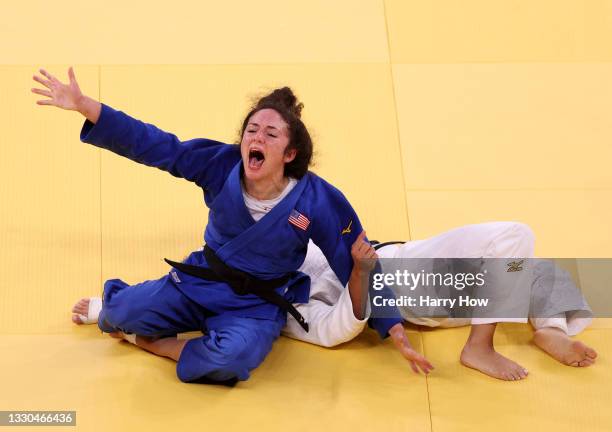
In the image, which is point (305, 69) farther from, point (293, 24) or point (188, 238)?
point (188, 238)

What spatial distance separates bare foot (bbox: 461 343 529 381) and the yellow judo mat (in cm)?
3

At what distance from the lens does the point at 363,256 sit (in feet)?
10.9

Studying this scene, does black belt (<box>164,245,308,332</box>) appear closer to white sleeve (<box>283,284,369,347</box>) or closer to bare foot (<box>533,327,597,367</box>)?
white sleeve (<box>283,284,369,347</box>)

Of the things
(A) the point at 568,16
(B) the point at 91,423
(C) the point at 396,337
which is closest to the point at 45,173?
(B) the point at 91,423

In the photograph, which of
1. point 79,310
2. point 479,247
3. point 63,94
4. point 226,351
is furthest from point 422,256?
point 63,94

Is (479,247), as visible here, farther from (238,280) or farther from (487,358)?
(238,280)

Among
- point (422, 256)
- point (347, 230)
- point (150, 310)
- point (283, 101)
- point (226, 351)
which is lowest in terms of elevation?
point (226, 351)

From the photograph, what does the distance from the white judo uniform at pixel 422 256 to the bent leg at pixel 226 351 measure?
22 centimetres

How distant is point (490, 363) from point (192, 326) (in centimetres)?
104

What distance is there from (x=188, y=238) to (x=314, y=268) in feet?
1.94

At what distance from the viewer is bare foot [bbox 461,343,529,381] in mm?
3453

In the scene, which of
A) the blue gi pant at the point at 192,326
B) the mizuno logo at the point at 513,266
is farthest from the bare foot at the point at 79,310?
the mizuno logo at the point at 513,266

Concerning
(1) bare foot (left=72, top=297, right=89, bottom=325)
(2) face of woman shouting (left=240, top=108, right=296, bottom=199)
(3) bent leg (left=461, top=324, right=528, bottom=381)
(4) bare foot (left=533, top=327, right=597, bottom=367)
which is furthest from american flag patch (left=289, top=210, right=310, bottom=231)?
(4) bare foot (left=533, top=327, right=597, bottom=367)

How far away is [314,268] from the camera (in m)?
3.75
